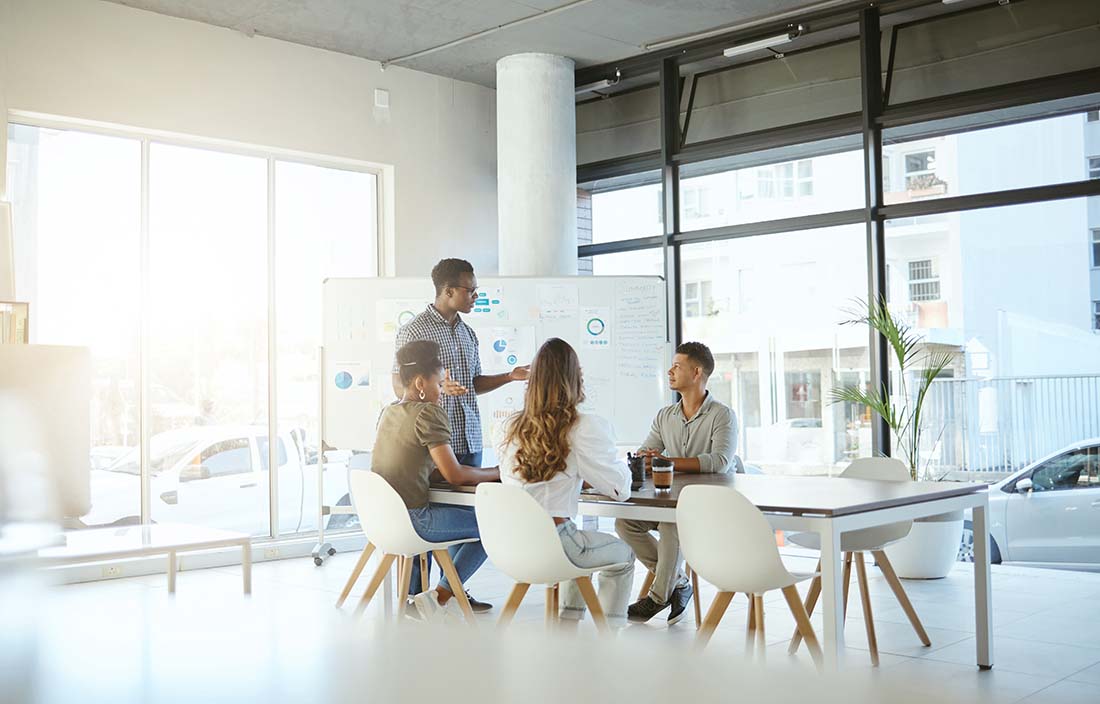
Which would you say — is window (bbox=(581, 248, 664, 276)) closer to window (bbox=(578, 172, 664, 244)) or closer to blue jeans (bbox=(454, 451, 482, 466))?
window (bbox=(578, 172, 664, 244))

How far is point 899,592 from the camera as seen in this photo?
3668 millimetres

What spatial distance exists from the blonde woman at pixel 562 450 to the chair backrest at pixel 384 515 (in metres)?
0.50

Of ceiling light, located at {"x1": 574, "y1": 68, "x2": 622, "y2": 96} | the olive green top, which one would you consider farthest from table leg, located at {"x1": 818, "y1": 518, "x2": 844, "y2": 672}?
ceiling light, located at {"x1": 574, "y1": 68, "x2": 622, "y2": 96}

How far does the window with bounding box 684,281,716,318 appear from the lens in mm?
6766

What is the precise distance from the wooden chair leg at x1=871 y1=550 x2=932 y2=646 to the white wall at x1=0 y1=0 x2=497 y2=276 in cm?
395

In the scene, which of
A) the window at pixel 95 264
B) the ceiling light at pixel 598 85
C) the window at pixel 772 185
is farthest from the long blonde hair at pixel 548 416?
the ceiling light at pixel 598 85

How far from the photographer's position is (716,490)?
291 cm

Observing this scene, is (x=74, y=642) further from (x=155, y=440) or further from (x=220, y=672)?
(x=155, y=440)

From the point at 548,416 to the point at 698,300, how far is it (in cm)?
372

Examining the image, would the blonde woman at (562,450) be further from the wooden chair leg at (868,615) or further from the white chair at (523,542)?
the wooden chair leg at (868,615)

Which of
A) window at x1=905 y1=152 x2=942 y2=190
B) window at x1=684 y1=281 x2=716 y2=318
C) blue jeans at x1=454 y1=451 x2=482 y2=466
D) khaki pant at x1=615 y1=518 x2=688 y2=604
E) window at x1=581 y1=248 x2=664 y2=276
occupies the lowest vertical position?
khaki pant at x1=615 y1=518 x2=688 y2=604

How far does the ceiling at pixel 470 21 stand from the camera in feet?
18.9

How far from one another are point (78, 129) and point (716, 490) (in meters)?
4.33

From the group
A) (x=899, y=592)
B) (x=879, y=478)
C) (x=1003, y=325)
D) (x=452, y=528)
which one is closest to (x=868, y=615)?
(x=899, y=592)
